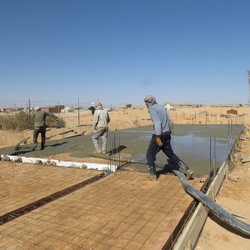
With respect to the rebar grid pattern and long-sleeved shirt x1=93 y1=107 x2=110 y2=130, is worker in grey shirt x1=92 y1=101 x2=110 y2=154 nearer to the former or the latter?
long-sleeved shirt x1=93 y1=107 x2=110 y2=130

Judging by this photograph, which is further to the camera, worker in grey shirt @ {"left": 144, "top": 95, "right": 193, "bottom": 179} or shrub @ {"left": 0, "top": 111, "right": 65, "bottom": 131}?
shrub @ {"left": 0, "top": 111, "right": 65, "bottom": 131}

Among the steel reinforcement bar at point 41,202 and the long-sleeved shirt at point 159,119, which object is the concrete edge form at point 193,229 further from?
the steel reinforcement bar at point 41,202

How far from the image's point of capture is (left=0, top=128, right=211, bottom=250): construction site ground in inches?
128

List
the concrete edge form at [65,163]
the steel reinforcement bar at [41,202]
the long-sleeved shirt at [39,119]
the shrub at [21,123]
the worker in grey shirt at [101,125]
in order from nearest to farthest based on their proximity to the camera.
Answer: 1. the steel reinforcement bar at [41,202]
2. the concrete edge form at [65,163]
3. the worker in grey shirt at [101,125]
4. the long-sleeved shirt at [39,119]
5. the shrub at [21,123]

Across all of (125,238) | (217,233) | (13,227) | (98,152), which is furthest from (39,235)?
(98,152)

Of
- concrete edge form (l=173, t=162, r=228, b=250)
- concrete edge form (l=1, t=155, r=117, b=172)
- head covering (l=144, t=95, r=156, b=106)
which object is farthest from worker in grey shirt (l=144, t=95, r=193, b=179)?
concrete edge form (l=1, t=155, r=117, b=172)

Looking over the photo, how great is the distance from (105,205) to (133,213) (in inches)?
20.6

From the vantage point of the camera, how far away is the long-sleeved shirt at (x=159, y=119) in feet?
17.0

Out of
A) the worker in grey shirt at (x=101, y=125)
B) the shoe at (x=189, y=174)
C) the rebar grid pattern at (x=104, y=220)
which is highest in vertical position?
the worker in grey shirt at (x=101, y=125)

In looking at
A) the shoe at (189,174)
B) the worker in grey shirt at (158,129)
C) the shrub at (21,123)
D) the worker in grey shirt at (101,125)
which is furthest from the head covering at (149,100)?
the shrub at (21,123)

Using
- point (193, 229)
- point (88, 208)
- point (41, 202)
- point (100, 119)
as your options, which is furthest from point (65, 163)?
point (193, 229)

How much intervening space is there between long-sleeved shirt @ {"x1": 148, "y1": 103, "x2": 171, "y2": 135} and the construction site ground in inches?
40.8

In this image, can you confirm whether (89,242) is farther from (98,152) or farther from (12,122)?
(12,122)

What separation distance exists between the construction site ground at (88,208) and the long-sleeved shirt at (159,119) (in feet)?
3.40
